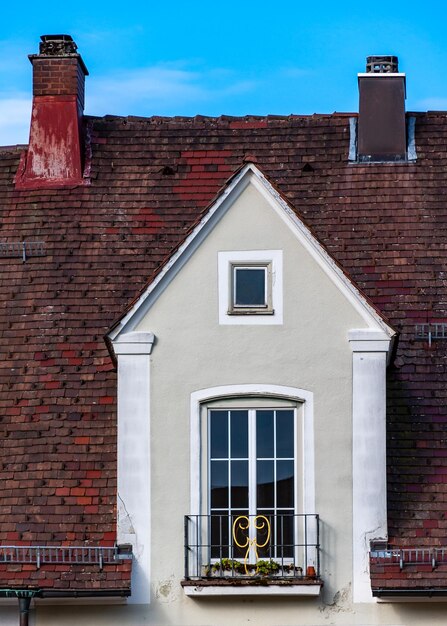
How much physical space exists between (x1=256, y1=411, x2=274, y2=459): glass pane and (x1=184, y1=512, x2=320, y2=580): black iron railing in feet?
2.58

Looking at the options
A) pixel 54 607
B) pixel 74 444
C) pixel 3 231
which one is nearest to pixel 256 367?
pixel 74 444

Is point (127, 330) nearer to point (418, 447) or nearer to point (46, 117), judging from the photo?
point (418, 447)

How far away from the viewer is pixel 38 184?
25219 millimetres

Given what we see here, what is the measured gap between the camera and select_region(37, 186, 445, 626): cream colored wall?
1986 cm

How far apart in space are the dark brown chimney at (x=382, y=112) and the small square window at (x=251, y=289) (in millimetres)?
5056

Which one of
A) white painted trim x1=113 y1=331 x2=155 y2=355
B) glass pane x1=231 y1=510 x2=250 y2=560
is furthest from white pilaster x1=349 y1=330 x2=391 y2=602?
white painted trim x1=113 y1=331 x2=155 y2=355

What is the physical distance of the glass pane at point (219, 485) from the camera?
20.2 metres

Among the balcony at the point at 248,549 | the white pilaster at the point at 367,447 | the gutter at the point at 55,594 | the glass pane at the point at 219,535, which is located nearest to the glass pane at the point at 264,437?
the balcony at the point at 248,549

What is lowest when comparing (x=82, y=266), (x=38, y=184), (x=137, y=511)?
(x=137, y=511)

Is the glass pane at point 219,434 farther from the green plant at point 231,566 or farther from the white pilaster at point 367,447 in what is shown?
the white pilaster at point 367,447

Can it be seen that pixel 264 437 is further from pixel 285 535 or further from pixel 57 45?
pixel 57 45

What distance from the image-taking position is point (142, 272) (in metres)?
23.4

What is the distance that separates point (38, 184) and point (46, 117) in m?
1.35

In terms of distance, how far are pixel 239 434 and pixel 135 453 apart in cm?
137
